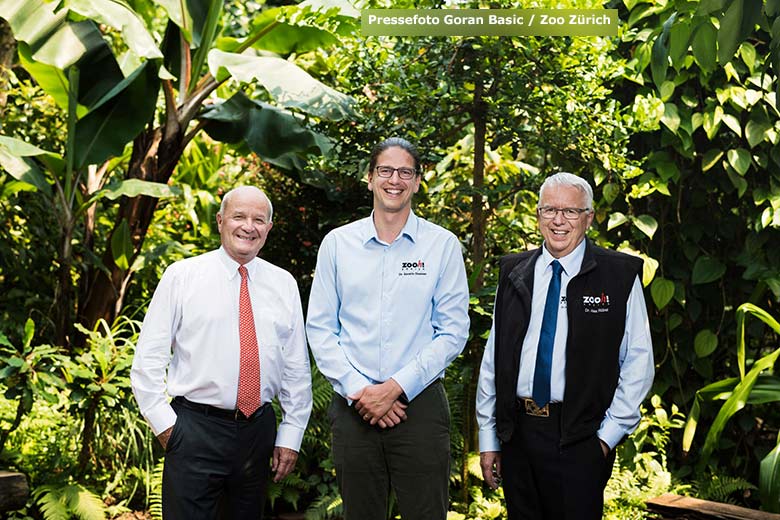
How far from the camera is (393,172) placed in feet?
10.0

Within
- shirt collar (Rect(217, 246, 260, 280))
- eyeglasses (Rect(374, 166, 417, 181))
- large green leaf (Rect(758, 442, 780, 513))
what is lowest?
large green leaf (Rect(758, 442, 780, 513))

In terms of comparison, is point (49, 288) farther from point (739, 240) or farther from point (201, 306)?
point (739, 240)

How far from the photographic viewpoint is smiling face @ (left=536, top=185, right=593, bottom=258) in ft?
9.70

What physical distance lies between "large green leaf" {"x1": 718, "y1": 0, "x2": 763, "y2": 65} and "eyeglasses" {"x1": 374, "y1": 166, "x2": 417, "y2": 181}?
1.08m

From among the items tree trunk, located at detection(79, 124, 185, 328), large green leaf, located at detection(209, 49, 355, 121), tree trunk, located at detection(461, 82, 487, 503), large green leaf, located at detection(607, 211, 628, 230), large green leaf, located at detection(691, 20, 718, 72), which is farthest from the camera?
tree trunk, located at detection(79, 124, 185, 328)

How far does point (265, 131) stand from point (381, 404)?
3061 millimetres

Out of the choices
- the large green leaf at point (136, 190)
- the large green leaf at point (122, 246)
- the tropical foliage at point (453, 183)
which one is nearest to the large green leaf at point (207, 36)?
the tropical foliage at point (453, 183)

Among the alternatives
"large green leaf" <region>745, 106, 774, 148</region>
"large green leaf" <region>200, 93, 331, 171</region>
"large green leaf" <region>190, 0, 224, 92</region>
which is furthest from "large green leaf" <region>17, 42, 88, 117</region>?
"large green leaf" <region>745, 106, 774, 148</region>

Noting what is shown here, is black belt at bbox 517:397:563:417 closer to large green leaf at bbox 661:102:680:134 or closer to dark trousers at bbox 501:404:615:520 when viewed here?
dark trousers at bbox 501:404:615:520

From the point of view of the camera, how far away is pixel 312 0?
17.9 feet

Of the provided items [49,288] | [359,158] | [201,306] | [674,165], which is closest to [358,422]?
[201,306]

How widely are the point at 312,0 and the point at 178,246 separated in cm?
179

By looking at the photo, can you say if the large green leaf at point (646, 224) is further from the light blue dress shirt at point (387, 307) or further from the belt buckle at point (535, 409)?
the belt buckle at point (535, 409)

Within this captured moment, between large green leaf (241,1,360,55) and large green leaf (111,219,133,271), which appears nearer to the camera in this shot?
large green leaf (241,1,360,55)
